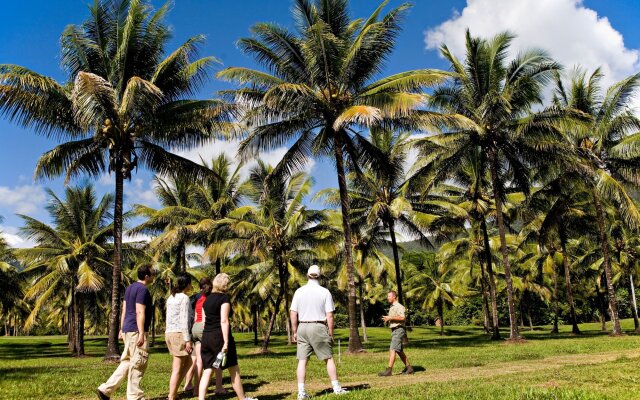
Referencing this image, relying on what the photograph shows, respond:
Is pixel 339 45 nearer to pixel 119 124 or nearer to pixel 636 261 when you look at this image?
pixel 119 124

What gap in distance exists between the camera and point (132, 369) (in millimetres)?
7078

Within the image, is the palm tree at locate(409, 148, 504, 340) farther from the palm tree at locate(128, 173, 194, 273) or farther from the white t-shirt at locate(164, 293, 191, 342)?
the white t-shirt at locate(164, 293, 191, 342)

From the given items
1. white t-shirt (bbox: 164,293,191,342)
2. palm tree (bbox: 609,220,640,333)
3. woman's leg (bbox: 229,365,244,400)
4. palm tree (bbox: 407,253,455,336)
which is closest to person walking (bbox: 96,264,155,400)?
white t-shirt (bbox: 164,293,191,342)

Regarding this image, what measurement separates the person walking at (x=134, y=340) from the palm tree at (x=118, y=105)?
10.4m

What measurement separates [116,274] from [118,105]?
585 cm

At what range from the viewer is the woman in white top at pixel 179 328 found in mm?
7413

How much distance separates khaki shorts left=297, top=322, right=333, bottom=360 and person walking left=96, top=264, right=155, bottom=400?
219 centimetres

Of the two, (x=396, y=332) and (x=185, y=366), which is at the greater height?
(x=396, y=332)

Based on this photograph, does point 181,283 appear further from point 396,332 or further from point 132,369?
point 396,332

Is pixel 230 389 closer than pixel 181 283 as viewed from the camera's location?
No

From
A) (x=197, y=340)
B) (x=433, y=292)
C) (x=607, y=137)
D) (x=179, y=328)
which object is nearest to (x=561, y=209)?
(x=607, y=137)

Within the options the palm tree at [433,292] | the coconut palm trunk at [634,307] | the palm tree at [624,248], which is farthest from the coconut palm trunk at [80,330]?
the palm tree at [624,248]

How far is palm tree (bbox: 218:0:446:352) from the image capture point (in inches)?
720

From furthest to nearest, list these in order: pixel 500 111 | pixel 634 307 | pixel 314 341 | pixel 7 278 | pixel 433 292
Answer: pixel 433 292 → pixel 634 307 → pixel 7 278 → pixel 500 111 → pixel 314 341
